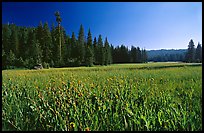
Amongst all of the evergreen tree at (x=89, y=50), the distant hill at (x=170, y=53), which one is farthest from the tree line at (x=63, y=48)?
the distant hill at (x=170, y=53)

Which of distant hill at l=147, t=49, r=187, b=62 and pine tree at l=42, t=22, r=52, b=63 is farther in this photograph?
pine tree at l=42, t=22, r=52, b=63

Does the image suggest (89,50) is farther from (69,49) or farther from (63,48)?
(69,49)

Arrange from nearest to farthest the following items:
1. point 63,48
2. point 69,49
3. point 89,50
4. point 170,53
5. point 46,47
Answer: point 89,50, point 63,48, point 69,49, point 46,47, point 170,53

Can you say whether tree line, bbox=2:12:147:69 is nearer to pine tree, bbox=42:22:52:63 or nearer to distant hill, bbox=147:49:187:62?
pine tree, bbox=42:22:52:63

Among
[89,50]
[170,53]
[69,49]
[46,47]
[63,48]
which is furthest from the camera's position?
[170,53]

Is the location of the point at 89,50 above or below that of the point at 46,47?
below

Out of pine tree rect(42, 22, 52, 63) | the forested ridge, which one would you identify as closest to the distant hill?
the forested ridge

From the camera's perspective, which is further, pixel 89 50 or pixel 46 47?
pixel 46 47

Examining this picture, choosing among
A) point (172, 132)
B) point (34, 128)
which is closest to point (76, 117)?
point (34, 128)

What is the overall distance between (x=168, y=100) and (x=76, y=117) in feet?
3.95

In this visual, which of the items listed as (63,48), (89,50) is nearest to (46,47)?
(63,48)

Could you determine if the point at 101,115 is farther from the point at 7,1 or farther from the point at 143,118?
the point at 7,1

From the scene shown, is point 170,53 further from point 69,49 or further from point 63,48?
point 63,48

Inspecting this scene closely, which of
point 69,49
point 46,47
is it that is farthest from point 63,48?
point 46,47
